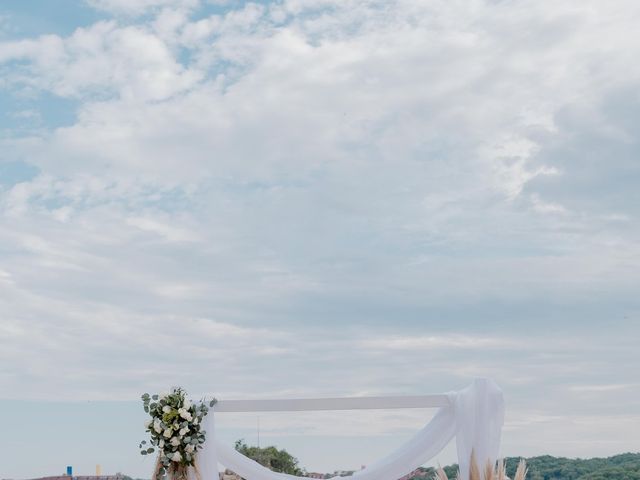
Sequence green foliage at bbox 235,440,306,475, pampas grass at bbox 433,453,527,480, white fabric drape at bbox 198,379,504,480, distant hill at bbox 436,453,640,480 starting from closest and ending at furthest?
1. pampas grass at bbox 433,453,527,480
2. white fabric drape at bbox 198,379,504,480
3. green foliage at bbox 235,440,306,475
4. distant hill at bbox 436,453,640,480

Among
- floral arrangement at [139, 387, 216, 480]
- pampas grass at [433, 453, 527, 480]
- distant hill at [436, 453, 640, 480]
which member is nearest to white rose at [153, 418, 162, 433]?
floral arrangement at [139, 387, 216, 480]

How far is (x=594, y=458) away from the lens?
987 centimetres

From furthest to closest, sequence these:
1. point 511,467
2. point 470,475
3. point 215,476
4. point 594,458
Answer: point 594,458 → point 511,467 → point 215,476 → point 470,475

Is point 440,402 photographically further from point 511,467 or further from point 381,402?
point 511,467

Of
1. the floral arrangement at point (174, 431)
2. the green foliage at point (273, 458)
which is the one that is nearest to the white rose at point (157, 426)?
the floral arrangement at point (174, 431)

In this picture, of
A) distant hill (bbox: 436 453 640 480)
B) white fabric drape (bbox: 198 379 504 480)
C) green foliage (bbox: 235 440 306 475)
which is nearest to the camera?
white fabric drape (bbox: 198 379 504 480)

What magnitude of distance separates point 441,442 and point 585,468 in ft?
12.4

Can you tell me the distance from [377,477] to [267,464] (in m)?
2.17

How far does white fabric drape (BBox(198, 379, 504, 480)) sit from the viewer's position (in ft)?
21.5

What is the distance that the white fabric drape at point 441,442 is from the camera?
6.54 m

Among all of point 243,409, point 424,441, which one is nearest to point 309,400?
point 243,409

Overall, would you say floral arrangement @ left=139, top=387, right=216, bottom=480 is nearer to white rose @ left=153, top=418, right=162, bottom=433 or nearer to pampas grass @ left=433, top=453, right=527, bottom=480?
white rose @ left=153, top=418, right=162, bottom=433

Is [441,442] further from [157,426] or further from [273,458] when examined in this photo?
[273,458]

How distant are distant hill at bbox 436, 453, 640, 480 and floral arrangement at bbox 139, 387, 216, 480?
4.56 m
